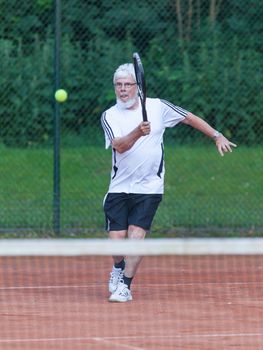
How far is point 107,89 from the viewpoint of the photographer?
12328mm

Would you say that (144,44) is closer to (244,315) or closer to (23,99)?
(23,99)

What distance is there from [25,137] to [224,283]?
3610 millimetres

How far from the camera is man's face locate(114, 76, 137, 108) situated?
8172mm

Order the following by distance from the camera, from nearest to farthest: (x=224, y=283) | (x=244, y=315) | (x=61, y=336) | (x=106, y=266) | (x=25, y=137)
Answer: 1. (x=61, y=336)
2. (x=244, y=315)
3. (x=224, y=283)
4. (x=106, y=266)
5. (x=25, y=137)

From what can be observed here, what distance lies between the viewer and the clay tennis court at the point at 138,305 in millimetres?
6867

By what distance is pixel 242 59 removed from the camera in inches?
491

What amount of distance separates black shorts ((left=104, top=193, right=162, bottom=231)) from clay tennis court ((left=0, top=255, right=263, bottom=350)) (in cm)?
56

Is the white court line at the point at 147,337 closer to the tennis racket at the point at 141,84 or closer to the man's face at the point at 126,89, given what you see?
the tennis racket at the point at 141,84

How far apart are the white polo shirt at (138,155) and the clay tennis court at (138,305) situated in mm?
831

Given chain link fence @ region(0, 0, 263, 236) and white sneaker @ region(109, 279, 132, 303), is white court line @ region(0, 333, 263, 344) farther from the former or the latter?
chain link fence @ region(0, 0, 263, 236)

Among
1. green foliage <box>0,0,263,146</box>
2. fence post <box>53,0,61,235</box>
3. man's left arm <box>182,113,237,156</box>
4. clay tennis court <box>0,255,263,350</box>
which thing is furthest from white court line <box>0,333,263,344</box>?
green foliage <box>0,0,263,146</box>

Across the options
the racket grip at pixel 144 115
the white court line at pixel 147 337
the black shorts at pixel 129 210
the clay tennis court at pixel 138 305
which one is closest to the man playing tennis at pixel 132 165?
the black shorts at pixel 129 210

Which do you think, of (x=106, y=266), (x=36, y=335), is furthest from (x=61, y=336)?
(x=106, y=266)

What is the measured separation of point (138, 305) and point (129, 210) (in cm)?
71
